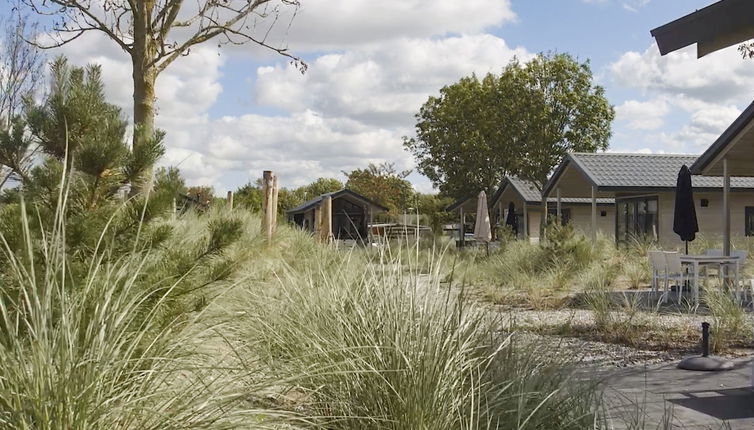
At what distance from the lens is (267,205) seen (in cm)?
1312

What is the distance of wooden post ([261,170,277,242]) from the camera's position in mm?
11791

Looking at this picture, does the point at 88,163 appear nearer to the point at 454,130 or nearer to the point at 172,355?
the point at 172,355

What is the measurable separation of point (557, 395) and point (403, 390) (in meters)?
0.74

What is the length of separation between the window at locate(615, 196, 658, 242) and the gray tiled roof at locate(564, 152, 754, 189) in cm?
90

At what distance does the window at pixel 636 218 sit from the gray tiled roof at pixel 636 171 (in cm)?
90

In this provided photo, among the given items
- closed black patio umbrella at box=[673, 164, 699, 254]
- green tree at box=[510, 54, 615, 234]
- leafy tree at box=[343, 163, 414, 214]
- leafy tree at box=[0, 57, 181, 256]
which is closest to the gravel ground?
leafy tree at box=[0, 57, 181, 256]

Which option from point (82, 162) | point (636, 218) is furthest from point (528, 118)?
point (82, 162)

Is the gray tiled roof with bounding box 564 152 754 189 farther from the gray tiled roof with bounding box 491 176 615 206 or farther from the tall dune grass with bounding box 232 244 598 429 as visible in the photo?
the tall dune grass with bounding box 232 244 598 429

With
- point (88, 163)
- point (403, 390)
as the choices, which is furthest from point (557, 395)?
point (88, 163)

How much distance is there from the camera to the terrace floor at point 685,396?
4.48 metres

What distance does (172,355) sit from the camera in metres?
3.14

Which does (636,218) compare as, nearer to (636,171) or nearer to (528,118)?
(636,171)

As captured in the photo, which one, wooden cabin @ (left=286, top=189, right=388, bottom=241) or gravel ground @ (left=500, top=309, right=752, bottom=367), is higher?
wooden cabin @ (left=286, top=189, right=388, bottom=241)

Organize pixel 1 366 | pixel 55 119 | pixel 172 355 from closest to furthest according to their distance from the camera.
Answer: pixel 1 366, pixel 172 355, pixel 55 119
